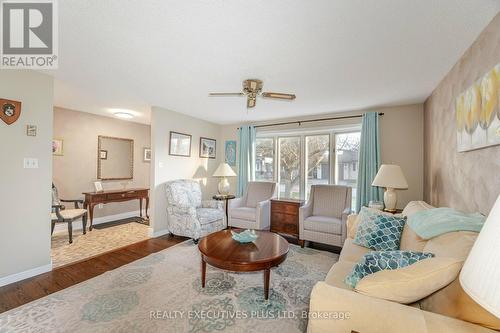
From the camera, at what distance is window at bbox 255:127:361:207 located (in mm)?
4168

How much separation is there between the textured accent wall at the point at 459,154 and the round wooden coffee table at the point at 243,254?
66.1 inches

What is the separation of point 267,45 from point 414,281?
1.96 m

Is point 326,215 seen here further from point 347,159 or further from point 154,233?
point 154,233

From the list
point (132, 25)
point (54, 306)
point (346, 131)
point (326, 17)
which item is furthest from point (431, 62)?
point (54, 306)

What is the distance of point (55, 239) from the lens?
3.61 m

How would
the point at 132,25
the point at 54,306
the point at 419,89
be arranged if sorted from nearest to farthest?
the point at 132,25, the point at 54,306, the point at 419,89

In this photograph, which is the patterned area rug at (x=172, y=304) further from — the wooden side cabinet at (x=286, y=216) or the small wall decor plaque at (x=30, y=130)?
the small wall decor plaque at (x=30, y=130)

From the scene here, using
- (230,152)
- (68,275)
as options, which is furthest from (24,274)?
(230,152)

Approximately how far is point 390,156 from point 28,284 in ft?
17.1

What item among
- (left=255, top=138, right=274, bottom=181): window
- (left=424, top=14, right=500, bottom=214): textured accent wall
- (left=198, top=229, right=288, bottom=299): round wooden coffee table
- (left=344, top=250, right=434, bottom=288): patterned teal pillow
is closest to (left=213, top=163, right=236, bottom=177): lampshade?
(left=255, top=138, right=274, bottom=181): window

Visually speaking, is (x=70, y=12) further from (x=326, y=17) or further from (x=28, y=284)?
(x=28, y=284)

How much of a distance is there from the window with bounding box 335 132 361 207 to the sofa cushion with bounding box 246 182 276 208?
1.33 metres

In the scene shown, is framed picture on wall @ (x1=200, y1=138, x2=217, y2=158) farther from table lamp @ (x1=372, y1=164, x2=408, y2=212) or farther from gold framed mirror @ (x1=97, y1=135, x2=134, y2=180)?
table lamp @ (x1=372, y1=164, x2=408, y2=212)

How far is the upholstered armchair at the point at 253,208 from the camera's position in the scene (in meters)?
3.91
